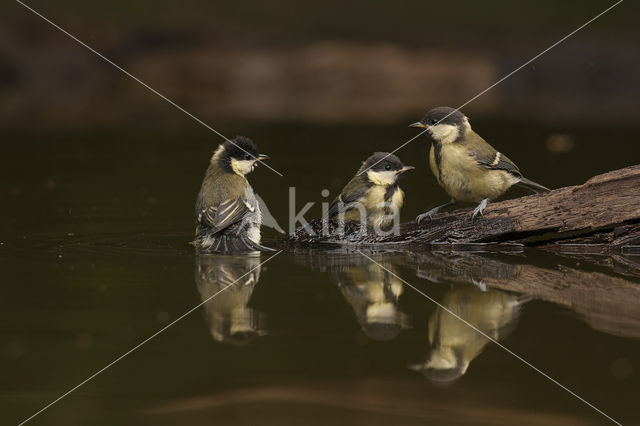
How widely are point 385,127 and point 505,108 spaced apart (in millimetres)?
5611

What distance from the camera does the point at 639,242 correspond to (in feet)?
23.0

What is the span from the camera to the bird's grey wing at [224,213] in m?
6.77

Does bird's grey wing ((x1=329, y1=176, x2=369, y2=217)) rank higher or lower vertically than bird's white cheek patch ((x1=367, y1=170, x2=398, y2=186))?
lower

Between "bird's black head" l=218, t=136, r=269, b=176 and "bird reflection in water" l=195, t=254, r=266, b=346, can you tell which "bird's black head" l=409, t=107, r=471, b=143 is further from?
"bird reflection in water" l=195, t=254, r=266, b=346

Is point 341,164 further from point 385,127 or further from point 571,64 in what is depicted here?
point 571,64

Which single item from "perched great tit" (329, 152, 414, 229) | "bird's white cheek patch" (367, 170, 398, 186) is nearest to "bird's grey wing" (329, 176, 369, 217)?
"perched great tit" (329, 152, 414, 229)

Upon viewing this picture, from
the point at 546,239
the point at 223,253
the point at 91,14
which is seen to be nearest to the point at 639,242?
the point at 546,239

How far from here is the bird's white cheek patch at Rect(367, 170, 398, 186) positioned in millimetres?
7336

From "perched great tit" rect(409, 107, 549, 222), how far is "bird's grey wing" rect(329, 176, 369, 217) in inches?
20.0

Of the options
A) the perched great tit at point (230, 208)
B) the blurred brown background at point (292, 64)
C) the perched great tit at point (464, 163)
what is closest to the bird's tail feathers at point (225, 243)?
the perched great tit at point (230, 208)

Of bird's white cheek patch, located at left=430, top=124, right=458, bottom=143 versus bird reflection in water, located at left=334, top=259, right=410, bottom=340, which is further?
bird's white cheek patch, located at left=430, top=124, right=458, bottom=143

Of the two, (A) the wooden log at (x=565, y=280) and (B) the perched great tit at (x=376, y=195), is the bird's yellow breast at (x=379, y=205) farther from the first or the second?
(A) the wooden log at (x=565, y=280)

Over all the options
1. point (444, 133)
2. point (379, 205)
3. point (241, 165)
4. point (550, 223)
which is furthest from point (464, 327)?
point (241, 165)

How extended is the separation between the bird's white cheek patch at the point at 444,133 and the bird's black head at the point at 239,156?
1.41 m
